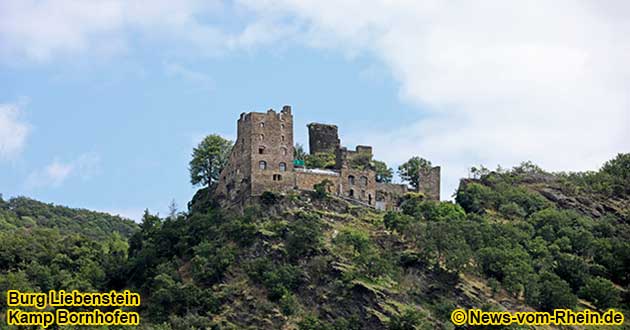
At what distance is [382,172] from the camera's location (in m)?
101

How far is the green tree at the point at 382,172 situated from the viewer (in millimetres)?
100250

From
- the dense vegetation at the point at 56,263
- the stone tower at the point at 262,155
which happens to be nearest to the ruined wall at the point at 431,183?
the stone tower at the point at 262,155

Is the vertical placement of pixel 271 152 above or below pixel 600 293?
above

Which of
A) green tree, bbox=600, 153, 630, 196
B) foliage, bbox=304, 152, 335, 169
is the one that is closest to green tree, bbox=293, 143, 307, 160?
foliage, bbox=304, 152, 335, 169

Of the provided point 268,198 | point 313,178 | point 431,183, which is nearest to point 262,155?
point 268,198

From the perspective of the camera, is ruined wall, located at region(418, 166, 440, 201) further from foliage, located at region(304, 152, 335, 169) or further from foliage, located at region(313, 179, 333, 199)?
foliage, located at region(313, 179, 333, 199)

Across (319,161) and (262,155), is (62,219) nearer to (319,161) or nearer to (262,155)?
(319,161)

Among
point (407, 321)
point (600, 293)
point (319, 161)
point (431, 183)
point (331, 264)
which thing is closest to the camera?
point (407, 321)

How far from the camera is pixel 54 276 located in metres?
87.1

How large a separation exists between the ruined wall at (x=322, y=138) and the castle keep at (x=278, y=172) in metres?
4.76

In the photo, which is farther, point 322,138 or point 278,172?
point 322,138

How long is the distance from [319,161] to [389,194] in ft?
22.8

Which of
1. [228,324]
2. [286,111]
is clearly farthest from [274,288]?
[286,111]

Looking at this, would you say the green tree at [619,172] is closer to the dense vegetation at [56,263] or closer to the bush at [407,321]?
the bush at [407,321]
